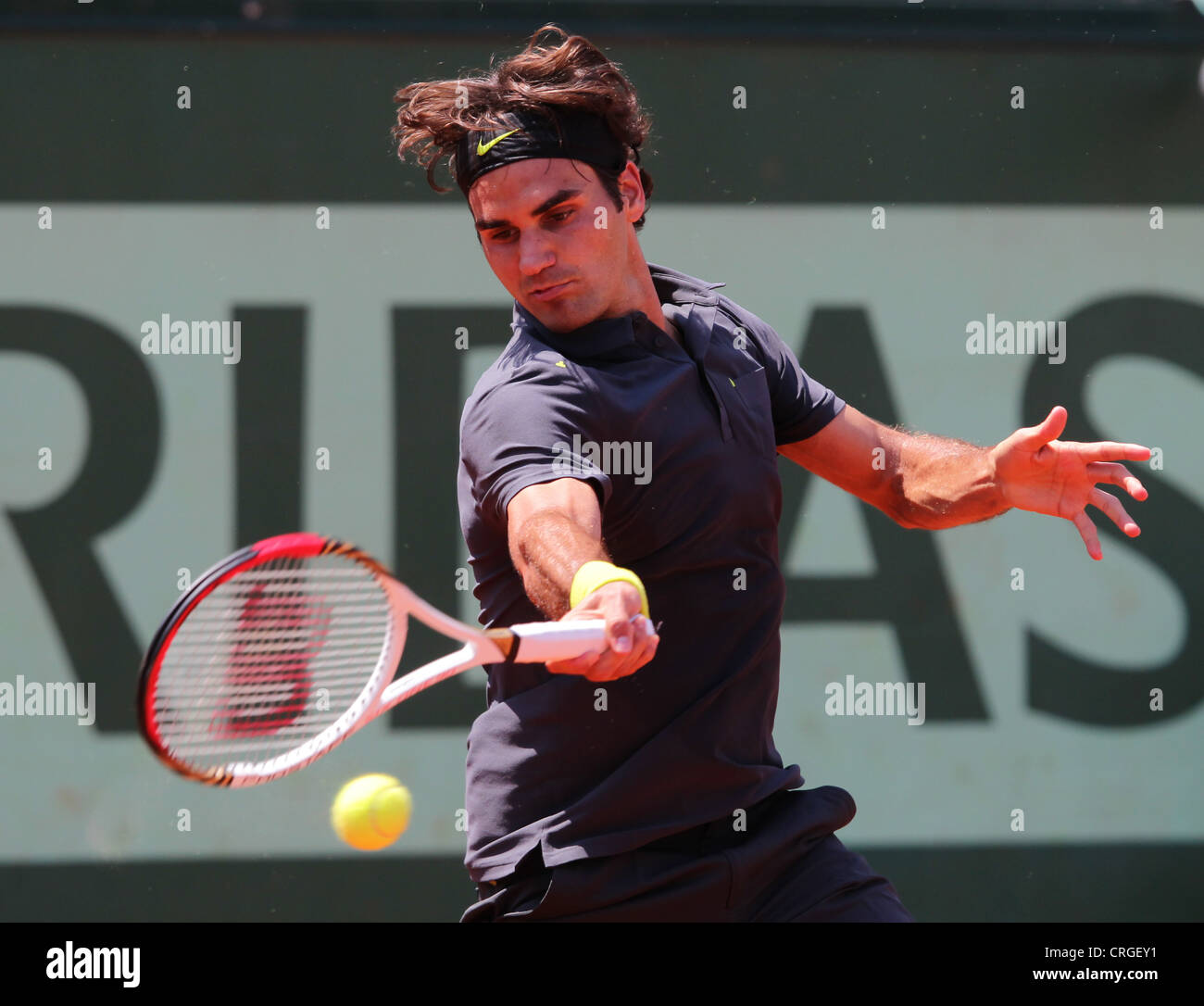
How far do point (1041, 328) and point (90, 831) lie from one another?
141 inches

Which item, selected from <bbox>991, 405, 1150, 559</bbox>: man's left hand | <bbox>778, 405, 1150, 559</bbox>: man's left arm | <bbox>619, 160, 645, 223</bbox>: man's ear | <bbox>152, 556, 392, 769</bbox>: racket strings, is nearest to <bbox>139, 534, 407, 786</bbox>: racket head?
<bbox>152, 556, 392, 769</bbox>: racket strings

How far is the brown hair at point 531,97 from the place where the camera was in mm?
2566

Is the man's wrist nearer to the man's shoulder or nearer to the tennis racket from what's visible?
the tennis racket

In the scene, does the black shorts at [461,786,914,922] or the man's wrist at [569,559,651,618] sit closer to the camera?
the man's wrist at [569,559,651,618]

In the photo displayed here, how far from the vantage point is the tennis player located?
7.59 ft

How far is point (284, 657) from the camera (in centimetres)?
234

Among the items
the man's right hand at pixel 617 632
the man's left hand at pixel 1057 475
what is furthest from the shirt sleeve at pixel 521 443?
the man's left hand at pixel 1057 475

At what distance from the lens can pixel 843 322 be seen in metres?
4.83

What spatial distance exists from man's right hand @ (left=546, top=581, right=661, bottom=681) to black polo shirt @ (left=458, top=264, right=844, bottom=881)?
0.40 meters

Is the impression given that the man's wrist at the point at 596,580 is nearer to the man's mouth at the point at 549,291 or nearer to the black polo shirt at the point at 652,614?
the black polo shirt at the point at 652,614

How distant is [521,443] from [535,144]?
24.2 inches

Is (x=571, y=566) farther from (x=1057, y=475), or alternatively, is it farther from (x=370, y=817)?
(x=370, y=817)

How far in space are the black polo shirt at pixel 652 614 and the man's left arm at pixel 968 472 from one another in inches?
16.7

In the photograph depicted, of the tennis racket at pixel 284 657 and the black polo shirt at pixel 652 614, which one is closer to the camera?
the tennis racket at pixel 284 657
